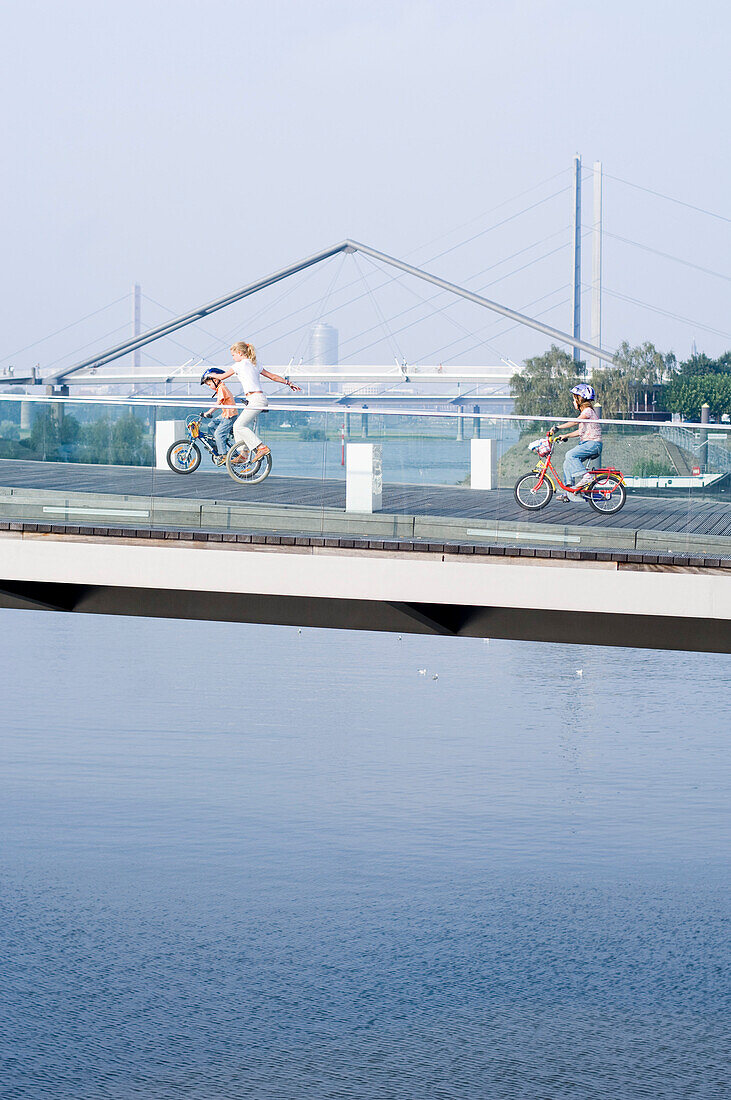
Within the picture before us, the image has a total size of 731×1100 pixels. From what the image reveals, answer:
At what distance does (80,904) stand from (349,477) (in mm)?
50409

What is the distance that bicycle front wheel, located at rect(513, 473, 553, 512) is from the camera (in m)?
13.7

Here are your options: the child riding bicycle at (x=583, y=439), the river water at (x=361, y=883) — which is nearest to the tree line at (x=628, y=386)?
the river water at (x=361, y=883)

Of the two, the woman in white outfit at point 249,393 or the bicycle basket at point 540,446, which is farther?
the woman in white outfit at point 249,393

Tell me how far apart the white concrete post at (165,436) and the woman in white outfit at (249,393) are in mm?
593

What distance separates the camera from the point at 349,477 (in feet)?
45.9

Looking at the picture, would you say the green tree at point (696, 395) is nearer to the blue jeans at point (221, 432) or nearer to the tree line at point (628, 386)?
the tree line at point (628, 386)

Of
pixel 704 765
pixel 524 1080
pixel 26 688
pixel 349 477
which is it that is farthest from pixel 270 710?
pixel 349 477

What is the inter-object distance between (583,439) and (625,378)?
3049 inches

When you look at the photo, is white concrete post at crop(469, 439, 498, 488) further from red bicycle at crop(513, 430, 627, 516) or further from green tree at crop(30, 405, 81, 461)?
green tree at crop(30, 405, 81, 461)

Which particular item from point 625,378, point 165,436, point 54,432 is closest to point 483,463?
point 165,436

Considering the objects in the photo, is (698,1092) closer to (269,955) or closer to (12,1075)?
(269,955)

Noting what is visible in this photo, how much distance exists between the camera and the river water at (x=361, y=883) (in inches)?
1866

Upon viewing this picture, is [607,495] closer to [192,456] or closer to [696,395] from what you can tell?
[192,456]

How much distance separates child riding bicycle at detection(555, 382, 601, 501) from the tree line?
74164 mm
